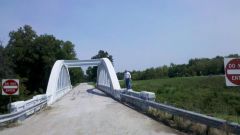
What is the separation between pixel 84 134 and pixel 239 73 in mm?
4651

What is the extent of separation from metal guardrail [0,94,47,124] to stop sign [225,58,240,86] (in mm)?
8635

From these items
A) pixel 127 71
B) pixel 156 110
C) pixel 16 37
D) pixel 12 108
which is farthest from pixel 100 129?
pixel 16 37

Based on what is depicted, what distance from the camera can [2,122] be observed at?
14516 mm

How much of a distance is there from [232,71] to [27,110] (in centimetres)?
1108

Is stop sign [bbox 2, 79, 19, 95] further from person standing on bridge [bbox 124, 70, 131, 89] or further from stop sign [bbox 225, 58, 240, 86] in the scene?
stop sign [bbox 225, 58, 240, 86]

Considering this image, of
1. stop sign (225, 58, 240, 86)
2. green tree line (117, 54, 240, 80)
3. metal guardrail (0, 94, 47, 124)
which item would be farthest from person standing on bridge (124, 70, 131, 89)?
green tree line (117, 54, 240, 80)

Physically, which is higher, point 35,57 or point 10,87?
point 35,57

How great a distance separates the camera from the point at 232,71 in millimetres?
8594

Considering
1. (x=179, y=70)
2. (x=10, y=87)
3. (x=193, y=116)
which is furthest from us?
(x=179, y=70)

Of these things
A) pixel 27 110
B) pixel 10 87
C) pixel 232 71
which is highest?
pixel 232 71

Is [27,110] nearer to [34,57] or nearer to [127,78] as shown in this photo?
[127,78]

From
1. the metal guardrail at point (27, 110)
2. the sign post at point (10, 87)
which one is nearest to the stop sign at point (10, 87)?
the sign post at point (10, 87)

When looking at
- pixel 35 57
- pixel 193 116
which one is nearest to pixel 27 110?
pixel 193 116

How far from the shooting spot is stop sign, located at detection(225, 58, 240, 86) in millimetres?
8508
